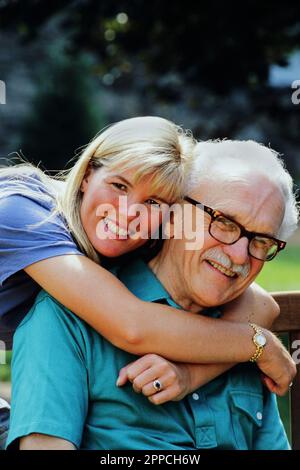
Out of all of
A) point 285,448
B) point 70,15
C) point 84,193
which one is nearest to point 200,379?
point 285,448

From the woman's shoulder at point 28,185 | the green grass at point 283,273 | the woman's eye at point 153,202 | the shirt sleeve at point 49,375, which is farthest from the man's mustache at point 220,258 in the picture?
the green grass at point 283,273

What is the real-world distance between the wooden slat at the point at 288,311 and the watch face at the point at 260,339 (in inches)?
17.0

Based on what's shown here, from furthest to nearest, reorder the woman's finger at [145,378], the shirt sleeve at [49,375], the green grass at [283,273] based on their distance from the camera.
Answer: the green grass at [283,273]
the woman's finger at [145,378]
the shirt sleeve at [49,375]

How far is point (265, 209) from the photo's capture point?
8.82 feet

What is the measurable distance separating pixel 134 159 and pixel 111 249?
291 mm

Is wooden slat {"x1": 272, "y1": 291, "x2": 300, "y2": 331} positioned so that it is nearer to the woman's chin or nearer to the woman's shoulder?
the woman's chin

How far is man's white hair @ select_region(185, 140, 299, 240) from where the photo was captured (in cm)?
271

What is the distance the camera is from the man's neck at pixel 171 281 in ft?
9.20

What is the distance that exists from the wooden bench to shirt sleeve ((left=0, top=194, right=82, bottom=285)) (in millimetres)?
908

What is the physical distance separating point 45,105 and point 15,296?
1487 centimetres

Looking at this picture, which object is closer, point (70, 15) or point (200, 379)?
point (200, 379)

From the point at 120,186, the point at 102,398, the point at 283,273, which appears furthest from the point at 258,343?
the point at 283,273

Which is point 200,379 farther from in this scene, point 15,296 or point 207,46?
point 207,46

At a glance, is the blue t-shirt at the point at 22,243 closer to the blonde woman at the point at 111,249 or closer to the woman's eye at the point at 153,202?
the blonde woman at the point at 111,249
